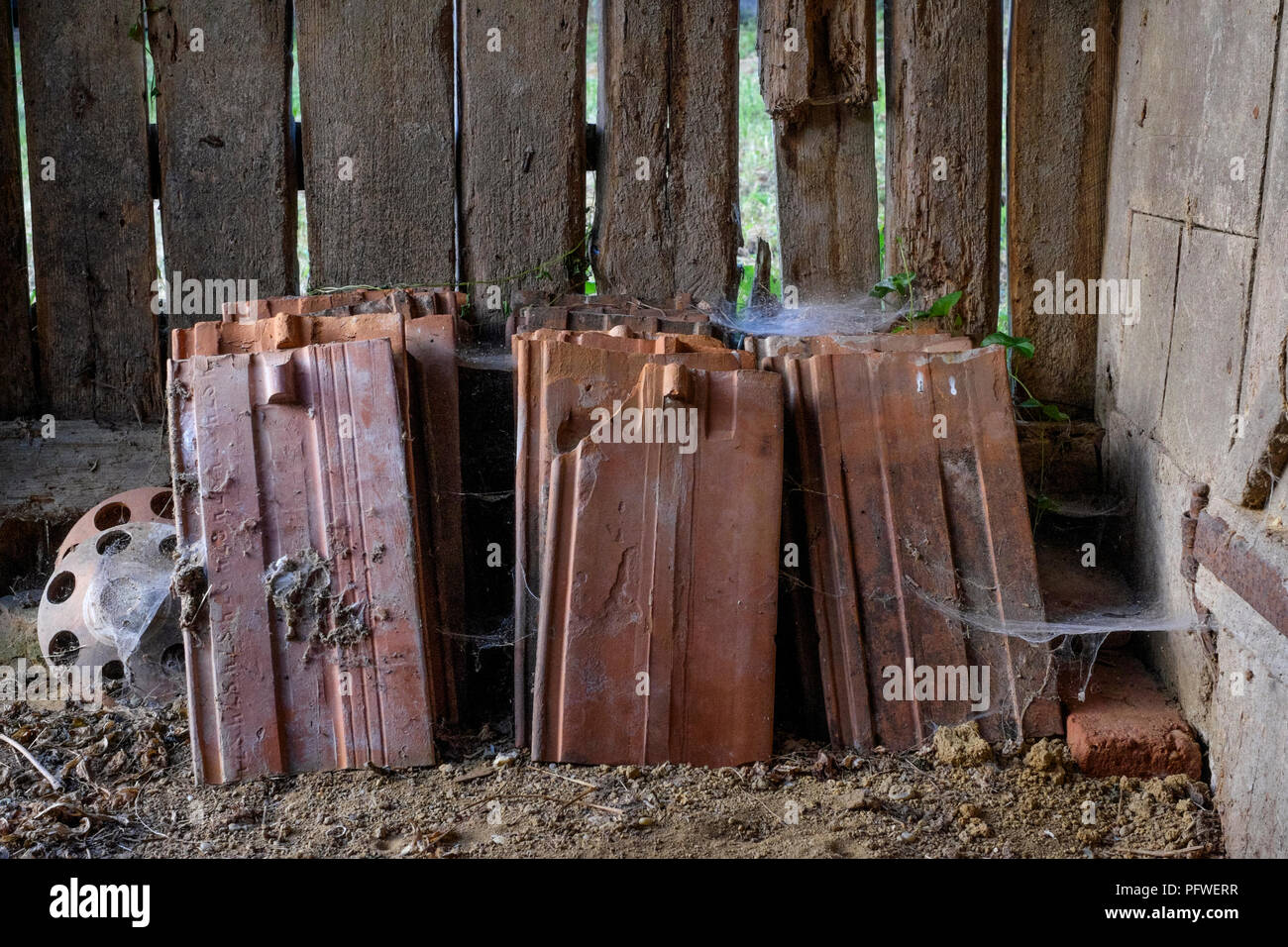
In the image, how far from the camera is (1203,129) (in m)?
3.29

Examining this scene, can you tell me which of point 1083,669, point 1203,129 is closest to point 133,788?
point 1083,669

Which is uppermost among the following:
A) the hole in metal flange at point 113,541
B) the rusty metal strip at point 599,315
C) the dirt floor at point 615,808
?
the rusty metal strip at point 599,315

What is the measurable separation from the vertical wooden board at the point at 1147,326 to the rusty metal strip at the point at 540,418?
1297 millimetres

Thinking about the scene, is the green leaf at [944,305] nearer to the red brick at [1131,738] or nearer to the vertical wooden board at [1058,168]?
the vertical wooden board at [1058,168]

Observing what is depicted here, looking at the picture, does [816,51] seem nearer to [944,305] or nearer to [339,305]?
[944,305]

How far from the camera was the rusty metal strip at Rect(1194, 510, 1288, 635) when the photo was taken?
254cm

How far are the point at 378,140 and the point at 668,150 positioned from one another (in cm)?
99

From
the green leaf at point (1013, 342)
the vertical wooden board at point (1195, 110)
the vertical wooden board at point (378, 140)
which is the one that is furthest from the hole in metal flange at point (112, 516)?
the vertical wooden board at point (1195, 110)

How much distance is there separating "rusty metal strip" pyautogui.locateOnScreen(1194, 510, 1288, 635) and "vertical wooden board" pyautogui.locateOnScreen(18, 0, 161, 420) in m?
3.44

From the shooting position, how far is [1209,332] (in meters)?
A: 3.20

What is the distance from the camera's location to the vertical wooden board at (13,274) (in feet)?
13.9

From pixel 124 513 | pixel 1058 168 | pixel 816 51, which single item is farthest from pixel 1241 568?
pixel 124 513
